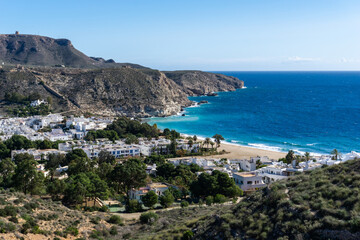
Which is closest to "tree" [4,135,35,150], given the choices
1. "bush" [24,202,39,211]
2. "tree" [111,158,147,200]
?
"tree" [111,158,147,200]

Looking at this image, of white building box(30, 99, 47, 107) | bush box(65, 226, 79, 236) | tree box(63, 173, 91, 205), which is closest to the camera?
bush box(65, 226, 79, 236)

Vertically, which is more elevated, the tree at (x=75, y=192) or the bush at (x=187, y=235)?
the bush at (x=187, y=235)

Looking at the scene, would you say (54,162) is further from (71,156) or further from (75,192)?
(75,192)

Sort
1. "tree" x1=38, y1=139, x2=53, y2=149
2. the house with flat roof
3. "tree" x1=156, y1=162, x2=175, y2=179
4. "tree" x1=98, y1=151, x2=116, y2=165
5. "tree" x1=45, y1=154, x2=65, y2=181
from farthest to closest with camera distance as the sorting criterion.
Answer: "tree" x1=38, y1=139, x2=53, y2=149
"tree" x1=98, y1=151, x2=116, y2=165
"tree" x1=45, y1=154, x2=65, y2=181
"tree" x1=156, y1=162, x2=175, y2=179
the house with flat roof

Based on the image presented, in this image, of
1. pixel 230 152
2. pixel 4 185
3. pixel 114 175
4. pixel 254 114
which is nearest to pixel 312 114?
pixel 254 114

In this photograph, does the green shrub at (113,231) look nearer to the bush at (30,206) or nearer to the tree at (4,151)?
the bush at (30,206)

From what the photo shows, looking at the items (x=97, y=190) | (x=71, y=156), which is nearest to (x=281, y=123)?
(x=71, y=156)

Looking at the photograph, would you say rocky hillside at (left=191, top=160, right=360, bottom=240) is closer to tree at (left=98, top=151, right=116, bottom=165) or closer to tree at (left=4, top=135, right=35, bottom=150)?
tree at (left=98, top=151, right=116, bottom=165)

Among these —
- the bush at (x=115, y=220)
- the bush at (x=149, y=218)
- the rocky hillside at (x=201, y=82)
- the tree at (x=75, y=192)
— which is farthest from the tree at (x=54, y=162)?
the rocky hillside at (x=201, y=82)

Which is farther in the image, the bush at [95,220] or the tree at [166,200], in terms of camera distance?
the tree at [166,200]
